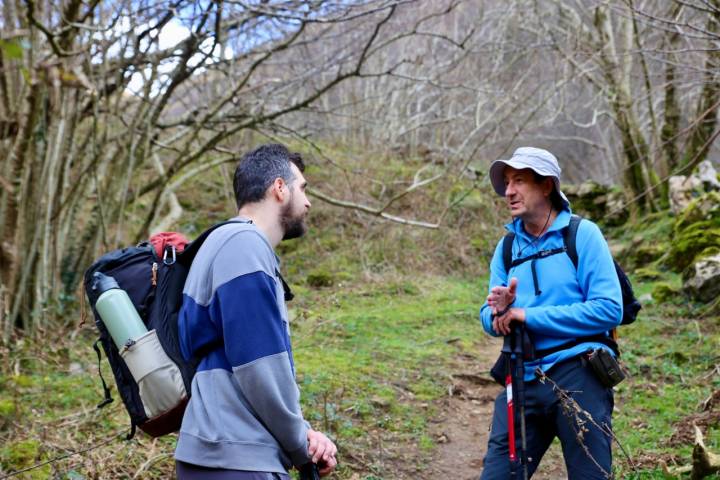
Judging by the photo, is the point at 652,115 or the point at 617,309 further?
the point at 652,115

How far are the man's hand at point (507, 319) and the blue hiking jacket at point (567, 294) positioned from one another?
0.10 ft

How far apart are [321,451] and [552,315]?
1.25 metres

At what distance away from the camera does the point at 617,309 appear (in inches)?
122

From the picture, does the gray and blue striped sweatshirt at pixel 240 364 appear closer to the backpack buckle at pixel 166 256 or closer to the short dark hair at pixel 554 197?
the backpack buckle at pixel 166 256

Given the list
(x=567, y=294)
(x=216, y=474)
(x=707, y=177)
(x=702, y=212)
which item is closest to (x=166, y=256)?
(x=216, y=474)

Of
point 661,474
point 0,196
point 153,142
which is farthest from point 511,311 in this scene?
point 153,142

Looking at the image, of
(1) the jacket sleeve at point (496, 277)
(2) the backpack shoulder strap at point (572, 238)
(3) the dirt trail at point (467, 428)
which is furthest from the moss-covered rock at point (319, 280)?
(2) the backpack shoulder strap at point (572, 238)

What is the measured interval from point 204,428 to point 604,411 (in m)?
1.79

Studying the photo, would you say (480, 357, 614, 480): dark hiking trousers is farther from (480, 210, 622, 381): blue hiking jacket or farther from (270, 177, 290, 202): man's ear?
(270, 177, 290, 202): man's ear

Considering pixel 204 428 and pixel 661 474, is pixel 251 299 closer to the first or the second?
pixel 204 428

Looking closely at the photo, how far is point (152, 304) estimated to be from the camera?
254cm

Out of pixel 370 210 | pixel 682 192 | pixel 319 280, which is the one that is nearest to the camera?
pixel 370 210

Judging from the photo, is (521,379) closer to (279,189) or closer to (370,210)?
(279,189)

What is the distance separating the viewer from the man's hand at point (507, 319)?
3.20m
